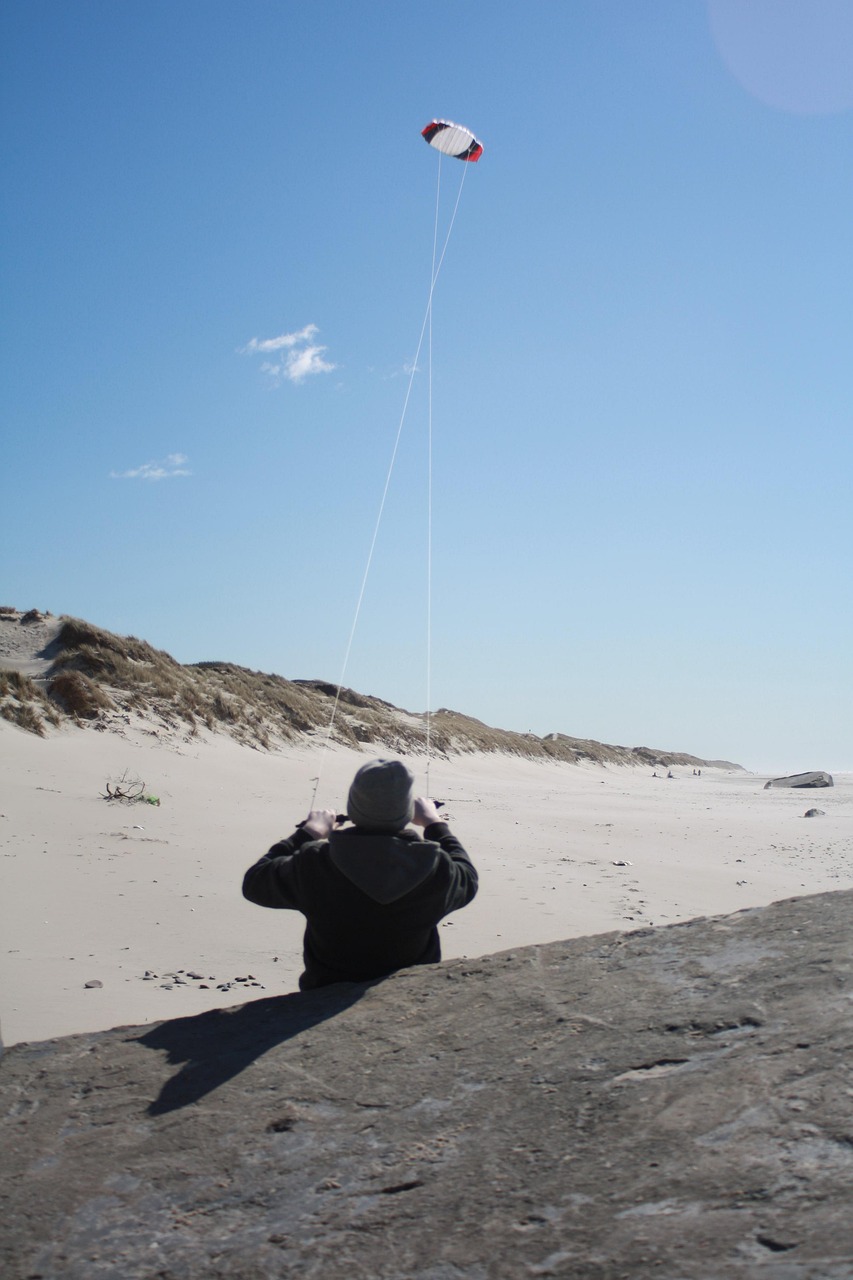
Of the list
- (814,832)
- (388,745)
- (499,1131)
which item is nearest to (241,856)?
(499,1131)

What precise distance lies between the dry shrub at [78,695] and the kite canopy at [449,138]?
9.96 meters

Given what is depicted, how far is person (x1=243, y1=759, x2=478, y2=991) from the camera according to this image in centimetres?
291

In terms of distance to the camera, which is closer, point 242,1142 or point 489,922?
point 242,1142

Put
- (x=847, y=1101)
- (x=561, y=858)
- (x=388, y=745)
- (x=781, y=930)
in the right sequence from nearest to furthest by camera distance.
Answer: (x=847, y=1101) → (x=781, y=930) → (x=561, y=858) → (x=388, y=745)

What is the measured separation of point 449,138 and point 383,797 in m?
12.4

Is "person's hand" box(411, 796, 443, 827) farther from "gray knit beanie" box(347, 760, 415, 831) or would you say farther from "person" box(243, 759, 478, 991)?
"gray knit beanie" box(347, 760, 415, 831)

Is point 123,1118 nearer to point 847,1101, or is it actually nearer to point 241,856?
point 847,1101

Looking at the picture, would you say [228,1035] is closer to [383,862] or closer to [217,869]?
[383,862]

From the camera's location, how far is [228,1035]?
2816mm

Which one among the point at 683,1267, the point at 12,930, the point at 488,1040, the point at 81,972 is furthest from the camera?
the point at 12,930

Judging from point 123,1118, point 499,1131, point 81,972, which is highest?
point 499,1131

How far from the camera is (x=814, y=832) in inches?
515

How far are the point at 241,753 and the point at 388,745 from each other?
856cm

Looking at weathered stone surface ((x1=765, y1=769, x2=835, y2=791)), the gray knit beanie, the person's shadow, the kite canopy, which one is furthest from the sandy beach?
weathered stone surface ((x1=765, y1=769, x2=835, y2=791))
